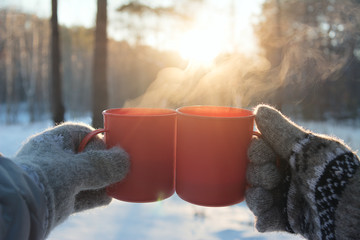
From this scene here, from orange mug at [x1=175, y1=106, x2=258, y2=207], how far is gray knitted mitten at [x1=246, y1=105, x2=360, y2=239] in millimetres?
53

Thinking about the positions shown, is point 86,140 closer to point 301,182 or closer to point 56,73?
point 301,182

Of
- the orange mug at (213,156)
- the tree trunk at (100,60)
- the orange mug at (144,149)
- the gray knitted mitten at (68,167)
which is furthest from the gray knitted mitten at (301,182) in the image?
the tree trunk at (100,60)

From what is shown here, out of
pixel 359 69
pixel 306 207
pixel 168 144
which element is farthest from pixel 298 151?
pixel 359 69

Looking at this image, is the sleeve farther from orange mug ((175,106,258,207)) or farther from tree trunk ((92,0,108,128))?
tree trunk ((92,0,108,128))

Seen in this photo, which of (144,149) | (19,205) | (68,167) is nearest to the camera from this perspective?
(19,205)

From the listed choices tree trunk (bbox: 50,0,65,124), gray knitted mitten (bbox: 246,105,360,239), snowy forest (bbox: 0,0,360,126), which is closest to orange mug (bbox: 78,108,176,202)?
gray knitted mitten (bbox: 246,105,360,239)

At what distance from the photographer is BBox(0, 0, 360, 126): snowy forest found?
74.0 inches

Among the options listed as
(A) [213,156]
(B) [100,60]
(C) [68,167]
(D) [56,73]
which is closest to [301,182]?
(A) [213,156]

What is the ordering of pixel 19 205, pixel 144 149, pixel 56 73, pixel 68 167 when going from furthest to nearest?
pixel 56 73 < pixel 144 149 < pixel 68 167 < pixel 19 205

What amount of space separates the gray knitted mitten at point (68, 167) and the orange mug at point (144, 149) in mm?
43

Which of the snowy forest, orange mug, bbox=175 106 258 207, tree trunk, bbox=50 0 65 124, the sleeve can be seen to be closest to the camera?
the sleeve

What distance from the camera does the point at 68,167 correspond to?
948 millimetres

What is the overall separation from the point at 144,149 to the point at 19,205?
48 cm

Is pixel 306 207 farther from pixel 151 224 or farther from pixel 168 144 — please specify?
pixel 151 224
